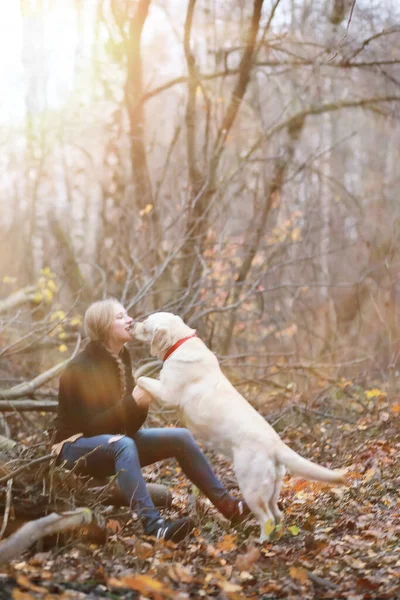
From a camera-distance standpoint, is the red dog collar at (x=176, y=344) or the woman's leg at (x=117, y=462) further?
the red dog collar at (x=176, y=344)

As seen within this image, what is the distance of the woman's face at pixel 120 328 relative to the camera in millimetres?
3959

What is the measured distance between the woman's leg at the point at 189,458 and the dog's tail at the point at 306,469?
0.50 meters

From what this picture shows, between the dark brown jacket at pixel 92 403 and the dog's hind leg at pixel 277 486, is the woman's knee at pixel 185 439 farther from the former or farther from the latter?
the dog's hind leg at pixel 277 486

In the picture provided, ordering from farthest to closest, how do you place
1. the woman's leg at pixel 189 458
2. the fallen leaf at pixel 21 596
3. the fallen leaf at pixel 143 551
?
1. the woman's leg at pixel 189 458
2. the fallen leaf at pixel 143 551
3. the fallen leaf at pixel 21 596

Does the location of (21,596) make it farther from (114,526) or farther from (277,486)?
(277,486)

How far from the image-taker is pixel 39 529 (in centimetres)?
307

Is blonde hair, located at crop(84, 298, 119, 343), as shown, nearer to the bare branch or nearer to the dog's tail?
the dog's tail

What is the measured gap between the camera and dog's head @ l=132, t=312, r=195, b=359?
396 centimetres

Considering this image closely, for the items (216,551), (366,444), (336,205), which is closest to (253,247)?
(366,444)

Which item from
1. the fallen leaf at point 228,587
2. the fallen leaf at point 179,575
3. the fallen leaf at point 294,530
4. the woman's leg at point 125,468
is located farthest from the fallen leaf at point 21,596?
the fallen leaf at point 294,530

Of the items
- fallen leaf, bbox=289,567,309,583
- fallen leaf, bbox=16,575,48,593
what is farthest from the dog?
fallen leaf, bbox=16,575,48,593

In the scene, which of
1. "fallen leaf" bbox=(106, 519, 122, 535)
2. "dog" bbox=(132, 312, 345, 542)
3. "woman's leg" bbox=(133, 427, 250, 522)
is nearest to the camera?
"dog" bbox=(132, 312, 345, 542)

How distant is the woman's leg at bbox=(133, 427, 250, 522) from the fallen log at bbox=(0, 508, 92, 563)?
2.15 feet

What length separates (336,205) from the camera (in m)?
14.1
